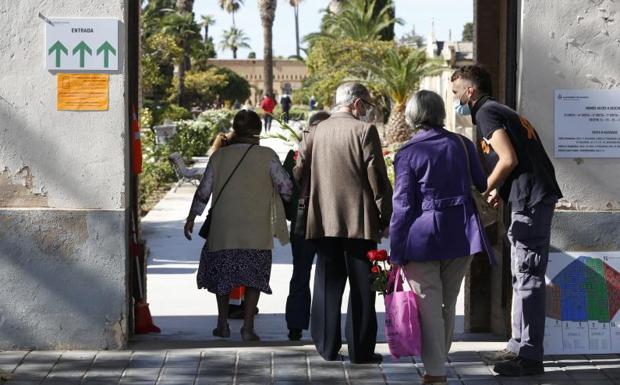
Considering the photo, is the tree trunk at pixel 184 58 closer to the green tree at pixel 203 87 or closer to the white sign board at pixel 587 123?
the green tree at pixel 203 87

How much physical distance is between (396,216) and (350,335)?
116 cm

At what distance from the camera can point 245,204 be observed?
8.27 meters

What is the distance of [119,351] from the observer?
311 inches

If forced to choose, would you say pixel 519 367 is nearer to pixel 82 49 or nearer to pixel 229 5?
pixel 82 49

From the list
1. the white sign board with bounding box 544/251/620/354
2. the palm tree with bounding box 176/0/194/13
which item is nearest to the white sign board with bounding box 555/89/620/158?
the white sign board with bounding box 544/251/620/354

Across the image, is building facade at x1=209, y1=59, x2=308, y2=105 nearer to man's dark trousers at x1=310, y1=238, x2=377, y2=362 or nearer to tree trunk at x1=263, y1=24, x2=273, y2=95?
tree trunk at x1=263, y1=24, x2=273, y2=95

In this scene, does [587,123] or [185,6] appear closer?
[587,123]

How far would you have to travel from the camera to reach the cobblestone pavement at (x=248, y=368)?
23.3 feet

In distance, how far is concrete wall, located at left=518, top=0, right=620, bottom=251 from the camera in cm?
780

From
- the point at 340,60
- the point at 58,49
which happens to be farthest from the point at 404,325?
the point at 340,60

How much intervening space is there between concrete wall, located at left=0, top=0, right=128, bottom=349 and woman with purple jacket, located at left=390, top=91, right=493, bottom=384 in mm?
2057

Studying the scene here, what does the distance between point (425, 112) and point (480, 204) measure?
660 millimetres

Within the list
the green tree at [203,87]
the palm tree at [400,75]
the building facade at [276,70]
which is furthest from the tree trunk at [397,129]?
the building facade at [276,70]

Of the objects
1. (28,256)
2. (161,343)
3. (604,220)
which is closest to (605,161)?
(604,220)
